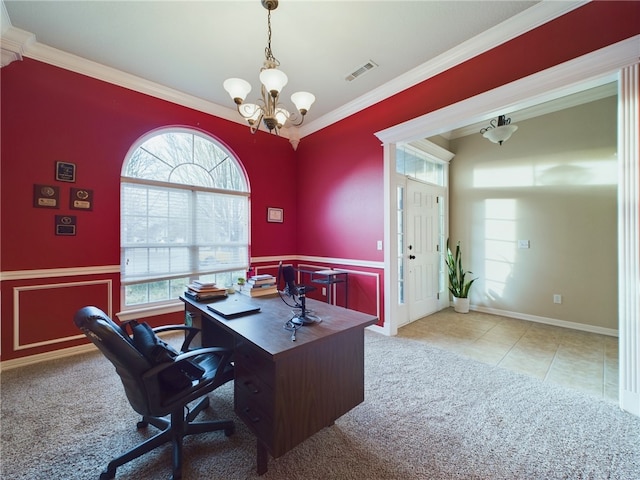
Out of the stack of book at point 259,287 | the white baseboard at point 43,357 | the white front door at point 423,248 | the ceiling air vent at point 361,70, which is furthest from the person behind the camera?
the white front door at point 423,248

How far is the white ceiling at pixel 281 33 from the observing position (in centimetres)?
211

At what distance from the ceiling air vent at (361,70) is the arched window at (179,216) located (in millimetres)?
1998

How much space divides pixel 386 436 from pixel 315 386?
2.28 feet

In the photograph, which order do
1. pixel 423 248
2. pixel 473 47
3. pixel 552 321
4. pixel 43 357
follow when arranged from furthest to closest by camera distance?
pixel 423 248
pixel 552 321
pixel 43 357
pixel 473 47

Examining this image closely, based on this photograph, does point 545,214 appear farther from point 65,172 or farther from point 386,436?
point 65,172

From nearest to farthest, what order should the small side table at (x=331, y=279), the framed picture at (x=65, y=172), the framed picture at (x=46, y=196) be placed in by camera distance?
1. the framed picture at (x=46, y=196)
2. the framed picture at (x=65, y=172)
3. the small side table at (x=331, y=279)

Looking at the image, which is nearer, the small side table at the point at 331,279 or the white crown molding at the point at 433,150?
the small side table at the point at 331,279

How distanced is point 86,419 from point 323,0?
11.7 feet

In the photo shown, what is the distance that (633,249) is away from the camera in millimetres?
1797

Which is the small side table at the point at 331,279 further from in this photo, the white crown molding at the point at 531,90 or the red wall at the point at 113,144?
the white crown molding at the point at 531,90

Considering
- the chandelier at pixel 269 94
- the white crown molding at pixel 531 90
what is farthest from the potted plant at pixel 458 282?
the chandelier at pixel 269 94

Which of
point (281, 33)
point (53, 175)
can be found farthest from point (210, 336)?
point (281, 33)

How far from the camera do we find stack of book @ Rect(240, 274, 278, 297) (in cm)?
220

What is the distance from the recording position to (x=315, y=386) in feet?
4.54
